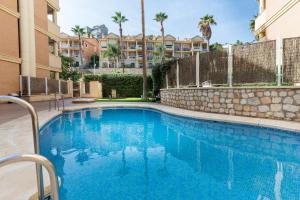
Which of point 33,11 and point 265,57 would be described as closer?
point 265,57

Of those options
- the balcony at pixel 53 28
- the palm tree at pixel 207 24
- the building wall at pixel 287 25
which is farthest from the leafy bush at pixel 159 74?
the palm tree at pixel 207 24

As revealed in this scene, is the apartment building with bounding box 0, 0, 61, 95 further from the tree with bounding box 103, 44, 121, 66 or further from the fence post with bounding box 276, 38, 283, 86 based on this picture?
the tree with bounding box 103, 44, 121, 66

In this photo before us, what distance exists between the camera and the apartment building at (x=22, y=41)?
58.0 feet

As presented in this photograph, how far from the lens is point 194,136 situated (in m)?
8.30

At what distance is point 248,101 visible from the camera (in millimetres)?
10734

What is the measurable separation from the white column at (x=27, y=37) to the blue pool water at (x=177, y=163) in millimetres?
13335

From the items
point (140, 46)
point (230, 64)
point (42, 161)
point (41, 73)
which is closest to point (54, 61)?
point (41, 73)

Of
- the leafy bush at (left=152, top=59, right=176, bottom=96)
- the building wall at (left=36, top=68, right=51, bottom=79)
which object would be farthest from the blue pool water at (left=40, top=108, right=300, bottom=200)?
the building wall at (left=36, top=68, right=51, bottom=79)

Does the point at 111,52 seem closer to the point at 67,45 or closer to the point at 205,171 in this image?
the point at 67,45

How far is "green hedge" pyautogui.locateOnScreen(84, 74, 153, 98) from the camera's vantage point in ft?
95.2

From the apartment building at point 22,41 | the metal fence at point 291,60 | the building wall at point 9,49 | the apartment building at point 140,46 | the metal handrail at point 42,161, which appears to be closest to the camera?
the metal handrail at point 42,161

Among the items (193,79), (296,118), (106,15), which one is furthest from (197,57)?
(106,15)

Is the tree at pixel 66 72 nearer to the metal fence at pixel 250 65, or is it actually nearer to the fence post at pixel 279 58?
the metal fence at pixel 250 65

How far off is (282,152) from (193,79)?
8.32 m
